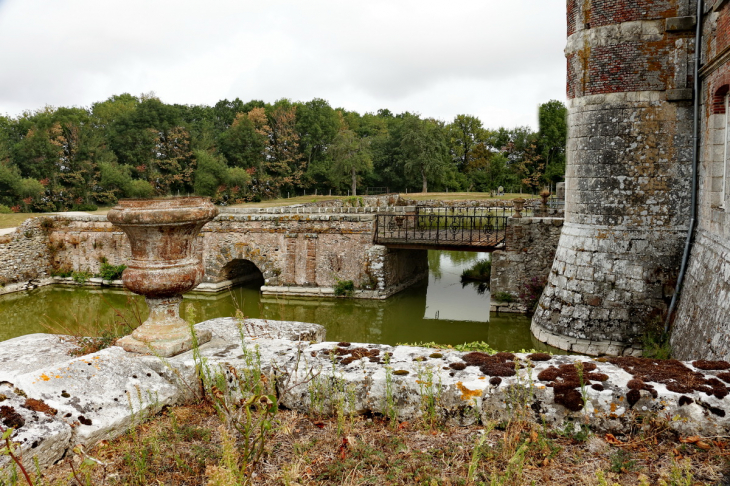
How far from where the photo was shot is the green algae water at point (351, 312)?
12.7 m

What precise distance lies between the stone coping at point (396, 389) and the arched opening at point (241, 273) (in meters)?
14.9

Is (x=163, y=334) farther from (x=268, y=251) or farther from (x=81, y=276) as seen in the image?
(x=81, y=276)

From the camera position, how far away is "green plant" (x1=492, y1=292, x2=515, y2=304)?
46.7ft

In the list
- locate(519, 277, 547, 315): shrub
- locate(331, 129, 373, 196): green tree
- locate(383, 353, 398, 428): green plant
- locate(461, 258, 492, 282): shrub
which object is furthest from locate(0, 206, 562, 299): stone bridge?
locate(331, 129, 373, 196): green tree

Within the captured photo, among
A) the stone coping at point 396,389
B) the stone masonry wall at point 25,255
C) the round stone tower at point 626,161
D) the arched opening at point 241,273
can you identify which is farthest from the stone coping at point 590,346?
the stone masonry wall at point 25,255

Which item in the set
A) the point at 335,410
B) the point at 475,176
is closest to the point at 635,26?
the point at 335,410

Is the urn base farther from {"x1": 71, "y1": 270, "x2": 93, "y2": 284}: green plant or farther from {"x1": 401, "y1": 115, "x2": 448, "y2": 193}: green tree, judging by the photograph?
{"x1": 401, "y1": 115, "x2": 448, "y2": 193}: green tree

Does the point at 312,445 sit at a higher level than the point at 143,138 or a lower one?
lower

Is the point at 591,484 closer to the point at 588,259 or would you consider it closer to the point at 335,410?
the point at 335,410

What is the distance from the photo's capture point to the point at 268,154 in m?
42.9

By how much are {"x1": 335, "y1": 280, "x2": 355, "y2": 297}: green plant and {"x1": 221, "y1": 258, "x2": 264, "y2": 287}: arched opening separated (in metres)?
3.70

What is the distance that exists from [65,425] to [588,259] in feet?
30.4

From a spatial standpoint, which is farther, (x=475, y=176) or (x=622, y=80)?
(x=475, y=176)

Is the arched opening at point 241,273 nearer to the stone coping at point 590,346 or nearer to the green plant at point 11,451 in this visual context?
the stone coping at point 590,346
